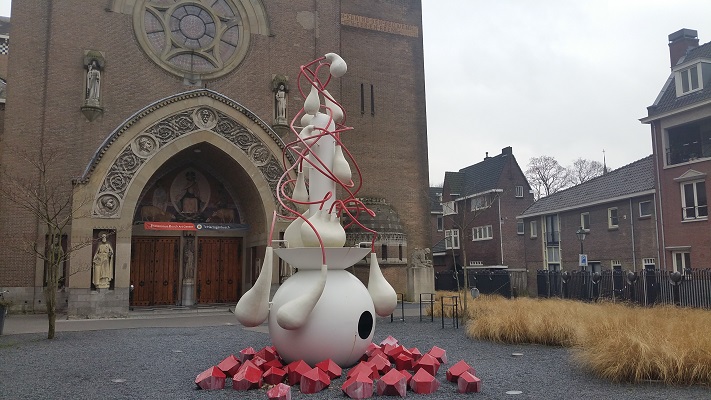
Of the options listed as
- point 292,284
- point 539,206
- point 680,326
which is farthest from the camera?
point 539,206

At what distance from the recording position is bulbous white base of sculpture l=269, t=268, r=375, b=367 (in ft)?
27.3

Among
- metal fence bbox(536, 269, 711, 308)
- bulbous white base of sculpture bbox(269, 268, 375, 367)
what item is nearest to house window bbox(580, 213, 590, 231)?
metal fence bbox(536, 269, 711, 308)

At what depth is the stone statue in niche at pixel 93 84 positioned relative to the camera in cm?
2166

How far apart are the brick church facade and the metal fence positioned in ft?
24.6

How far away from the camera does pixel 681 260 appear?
28484 millimetres

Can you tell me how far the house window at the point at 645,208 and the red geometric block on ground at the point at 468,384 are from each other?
28.2 metres

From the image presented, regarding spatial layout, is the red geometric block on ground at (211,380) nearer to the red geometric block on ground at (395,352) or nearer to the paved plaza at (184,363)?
the paved plaza at (184,363)

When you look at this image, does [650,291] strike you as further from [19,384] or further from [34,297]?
[34,297]

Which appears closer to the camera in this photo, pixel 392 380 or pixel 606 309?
pixel 392 380

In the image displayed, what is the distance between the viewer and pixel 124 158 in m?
20.9

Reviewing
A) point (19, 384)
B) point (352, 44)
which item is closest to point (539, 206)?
point (352, 44)

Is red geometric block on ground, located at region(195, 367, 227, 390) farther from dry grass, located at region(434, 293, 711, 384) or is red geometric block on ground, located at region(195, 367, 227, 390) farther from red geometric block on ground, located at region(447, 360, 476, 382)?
dry grass, located at region(434, 293, 711, 384)

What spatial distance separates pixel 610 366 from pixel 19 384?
28.4 ft

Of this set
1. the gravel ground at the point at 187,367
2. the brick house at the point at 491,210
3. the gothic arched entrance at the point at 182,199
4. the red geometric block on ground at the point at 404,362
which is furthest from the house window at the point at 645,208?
the red geometric block on ground at the point at 404,362
